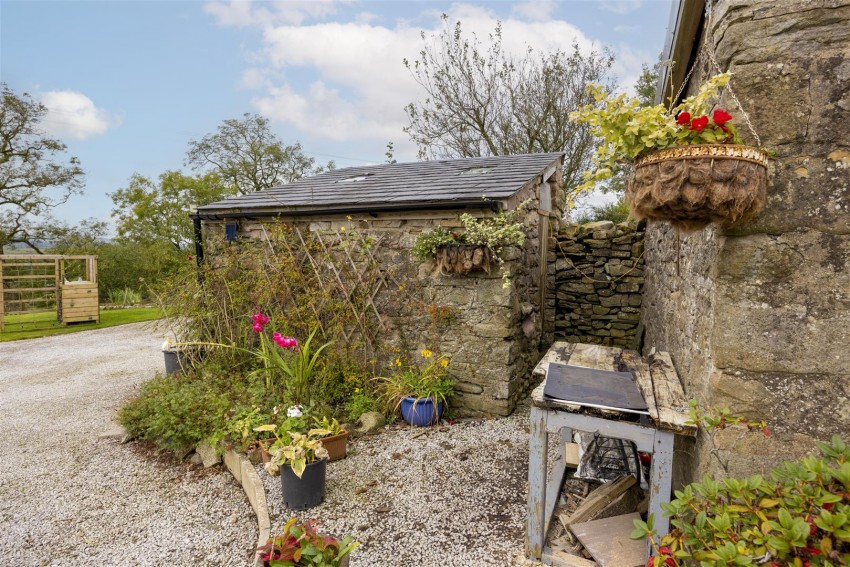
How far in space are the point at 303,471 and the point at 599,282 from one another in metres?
5.66

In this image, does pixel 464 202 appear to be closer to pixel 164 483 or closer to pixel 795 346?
pixel 795 346

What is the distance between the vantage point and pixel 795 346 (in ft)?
6.06

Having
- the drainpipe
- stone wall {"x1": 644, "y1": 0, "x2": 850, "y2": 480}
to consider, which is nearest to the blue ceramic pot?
stone wall {"x1": 644, "y1": 0, "x2": 850, "y2": 480}

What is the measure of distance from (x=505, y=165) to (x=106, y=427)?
6357 mm

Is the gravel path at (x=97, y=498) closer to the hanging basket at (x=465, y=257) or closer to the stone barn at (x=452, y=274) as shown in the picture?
the stone barn at (x=452, y=274)

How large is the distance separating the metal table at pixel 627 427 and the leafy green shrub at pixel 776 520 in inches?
14.6

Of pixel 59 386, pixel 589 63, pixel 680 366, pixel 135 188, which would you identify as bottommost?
pixel 59 386

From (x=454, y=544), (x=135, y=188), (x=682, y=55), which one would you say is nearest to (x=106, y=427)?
(x=454, y=544)

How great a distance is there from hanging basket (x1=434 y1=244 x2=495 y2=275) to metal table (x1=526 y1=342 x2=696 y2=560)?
6.07 ft

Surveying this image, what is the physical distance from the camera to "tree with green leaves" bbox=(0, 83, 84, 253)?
581 inches

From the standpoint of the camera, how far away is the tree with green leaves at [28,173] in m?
14.8

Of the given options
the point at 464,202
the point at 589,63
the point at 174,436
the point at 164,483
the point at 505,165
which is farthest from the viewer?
the point at 589,63

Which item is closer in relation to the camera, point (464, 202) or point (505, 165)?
point (464, 202)

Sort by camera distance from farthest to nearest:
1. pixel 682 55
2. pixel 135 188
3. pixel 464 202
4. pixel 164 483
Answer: pixel 135 188 < pixel 464 202 < pixel 164 483 < pixel 682 55
